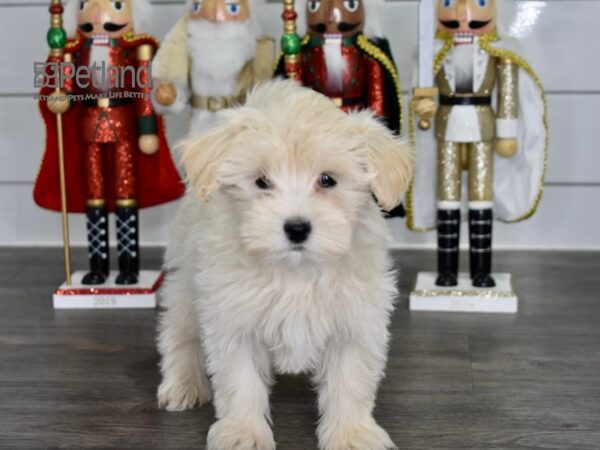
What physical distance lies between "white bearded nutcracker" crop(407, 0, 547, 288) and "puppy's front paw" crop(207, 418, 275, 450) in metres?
0.97

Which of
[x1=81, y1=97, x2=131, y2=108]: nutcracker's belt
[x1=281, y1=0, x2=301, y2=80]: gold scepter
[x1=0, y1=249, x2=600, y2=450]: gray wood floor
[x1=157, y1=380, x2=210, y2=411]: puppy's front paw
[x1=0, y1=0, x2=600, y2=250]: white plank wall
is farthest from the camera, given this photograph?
[x1=0, y1=0, x2=600, y2=250]: white plank wall

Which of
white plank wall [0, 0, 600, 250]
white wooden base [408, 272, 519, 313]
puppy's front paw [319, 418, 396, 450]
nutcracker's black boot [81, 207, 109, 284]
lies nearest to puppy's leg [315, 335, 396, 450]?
puppy's front paw [319, 418, 396, 450]

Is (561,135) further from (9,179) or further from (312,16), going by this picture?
(9,179)

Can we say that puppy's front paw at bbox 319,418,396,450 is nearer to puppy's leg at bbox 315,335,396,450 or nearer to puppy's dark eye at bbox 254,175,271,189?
puppy's leg at bbox 315,335,396,450

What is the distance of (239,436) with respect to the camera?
1.60m

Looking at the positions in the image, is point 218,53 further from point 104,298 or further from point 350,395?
point 350,395

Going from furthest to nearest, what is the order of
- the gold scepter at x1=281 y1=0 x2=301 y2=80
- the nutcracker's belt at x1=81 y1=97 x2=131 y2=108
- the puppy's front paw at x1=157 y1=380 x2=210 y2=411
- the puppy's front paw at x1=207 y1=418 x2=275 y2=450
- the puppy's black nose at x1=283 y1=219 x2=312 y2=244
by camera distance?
1. the nutcracker's belt at x1=81 y1=97 x2=131 y2=108
2. the gold scepter at x1=281 y1=0 x2=301 y2=80
3. the puppy's front paw at x1=157 y1=380 x2=210 y2=411
4. the puppy's front paw at x1=207 y1=418 x2=275 y2=450
5. the puppy's black nose at x1=283 y1=219 x2=312 y2=244

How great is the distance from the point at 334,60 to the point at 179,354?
34.7 inches

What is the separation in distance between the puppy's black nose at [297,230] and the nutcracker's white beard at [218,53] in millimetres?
1053

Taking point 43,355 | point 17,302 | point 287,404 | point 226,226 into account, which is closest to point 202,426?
point 287,404

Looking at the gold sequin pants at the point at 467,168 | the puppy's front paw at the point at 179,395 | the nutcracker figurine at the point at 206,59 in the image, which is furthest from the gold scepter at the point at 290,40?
the puppy's front paw at the point at 179,395

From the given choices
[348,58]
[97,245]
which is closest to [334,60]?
[348,58]

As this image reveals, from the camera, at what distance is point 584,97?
2.93m

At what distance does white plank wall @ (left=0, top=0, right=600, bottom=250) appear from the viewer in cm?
291
